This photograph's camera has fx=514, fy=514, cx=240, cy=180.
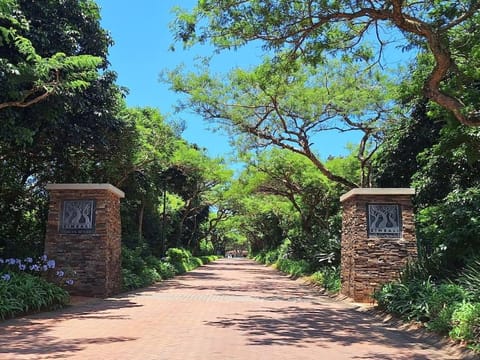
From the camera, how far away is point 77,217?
15109mm

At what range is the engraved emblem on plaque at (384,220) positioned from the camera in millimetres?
14538

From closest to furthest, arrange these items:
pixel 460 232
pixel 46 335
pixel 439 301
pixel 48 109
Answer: pixel 46 335 → pixel 439 301 → pixel 460 232 → pixel 48 109

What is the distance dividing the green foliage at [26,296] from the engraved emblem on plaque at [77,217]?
2862 millimetres

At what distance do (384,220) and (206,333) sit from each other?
24.4 feet

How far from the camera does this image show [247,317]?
11195 mm

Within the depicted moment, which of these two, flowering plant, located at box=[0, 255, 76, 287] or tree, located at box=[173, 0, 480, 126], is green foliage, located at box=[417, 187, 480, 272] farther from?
flowering plant, located at box=[0, 255, 76, 287]

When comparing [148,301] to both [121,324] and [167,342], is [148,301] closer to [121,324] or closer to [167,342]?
[121,324]

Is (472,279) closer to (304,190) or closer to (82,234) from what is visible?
(82,234)

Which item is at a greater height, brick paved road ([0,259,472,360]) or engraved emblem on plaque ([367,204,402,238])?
engraved emblem on plaque ([367,204,402,238])

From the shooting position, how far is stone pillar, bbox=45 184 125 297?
14852mm

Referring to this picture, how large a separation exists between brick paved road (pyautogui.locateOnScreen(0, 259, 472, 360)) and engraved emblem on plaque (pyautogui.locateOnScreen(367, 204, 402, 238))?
2299mm

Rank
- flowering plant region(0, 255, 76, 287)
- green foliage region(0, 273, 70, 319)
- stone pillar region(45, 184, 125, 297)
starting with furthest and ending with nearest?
stone pillar region(45, 184, 125, 297) → flowering plant region(0, 255, 76, 287) → green foliage region(0, 273, 70, 319)

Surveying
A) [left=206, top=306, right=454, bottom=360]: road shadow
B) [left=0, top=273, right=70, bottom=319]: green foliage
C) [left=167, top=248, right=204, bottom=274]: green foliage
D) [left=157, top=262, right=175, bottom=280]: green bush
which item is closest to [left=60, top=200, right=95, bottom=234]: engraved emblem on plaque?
[left=0, top=273, right=70, bottom=319]: green foliage

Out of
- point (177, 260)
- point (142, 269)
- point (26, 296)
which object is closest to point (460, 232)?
point (26, 296)
